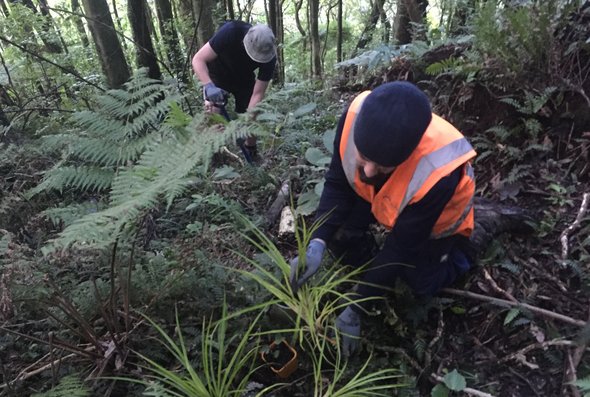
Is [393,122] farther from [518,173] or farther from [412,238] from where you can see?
[518,173]

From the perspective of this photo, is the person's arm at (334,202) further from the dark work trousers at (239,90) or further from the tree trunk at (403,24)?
the tree trunk at (403,24)

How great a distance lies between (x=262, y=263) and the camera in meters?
2.64


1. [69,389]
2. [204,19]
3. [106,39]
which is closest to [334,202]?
[69,389]

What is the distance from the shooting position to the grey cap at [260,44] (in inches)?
161

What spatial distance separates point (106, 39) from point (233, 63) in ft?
4.22

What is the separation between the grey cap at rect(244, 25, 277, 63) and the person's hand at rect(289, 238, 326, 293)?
2.44 metres

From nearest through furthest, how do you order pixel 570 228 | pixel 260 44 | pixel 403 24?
pixel 570 228
pixel 260 44
pixel 403 24

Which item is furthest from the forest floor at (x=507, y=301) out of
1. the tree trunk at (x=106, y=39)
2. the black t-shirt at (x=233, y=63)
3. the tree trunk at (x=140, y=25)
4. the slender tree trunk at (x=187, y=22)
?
the slender tree trunk at (x=187, y=22)

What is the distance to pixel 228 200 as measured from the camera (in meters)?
3.46

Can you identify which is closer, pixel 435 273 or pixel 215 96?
pixel 435 273

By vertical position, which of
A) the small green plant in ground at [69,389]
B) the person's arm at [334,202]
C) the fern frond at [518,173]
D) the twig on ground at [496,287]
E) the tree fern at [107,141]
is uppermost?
the tree fern at [107,141]

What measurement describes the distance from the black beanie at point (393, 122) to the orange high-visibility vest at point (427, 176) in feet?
0.56

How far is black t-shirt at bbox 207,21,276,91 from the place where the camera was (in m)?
4.37

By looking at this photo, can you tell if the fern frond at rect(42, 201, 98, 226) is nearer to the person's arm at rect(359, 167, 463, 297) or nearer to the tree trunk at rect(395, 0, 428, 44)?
the person's arm at rect(359, 167, 463, 297)
